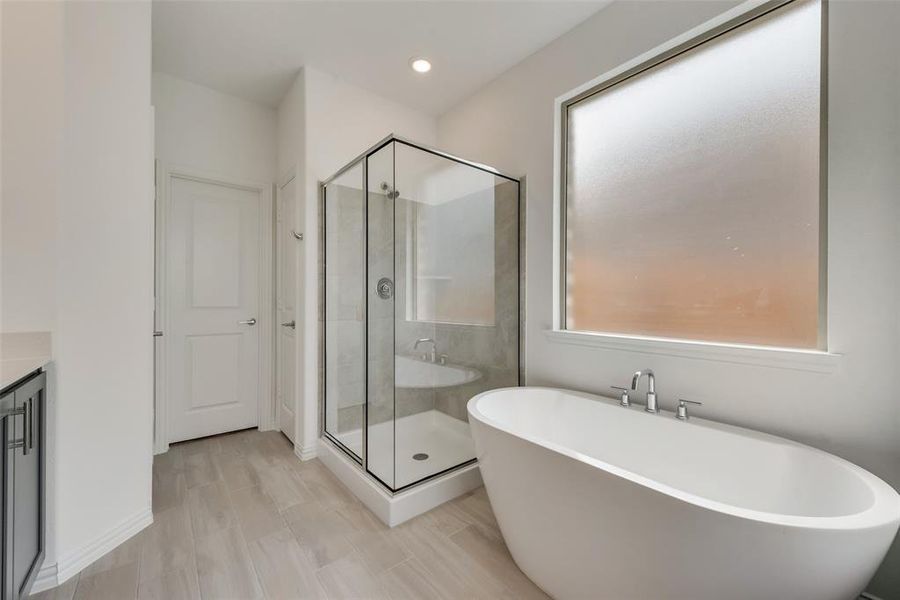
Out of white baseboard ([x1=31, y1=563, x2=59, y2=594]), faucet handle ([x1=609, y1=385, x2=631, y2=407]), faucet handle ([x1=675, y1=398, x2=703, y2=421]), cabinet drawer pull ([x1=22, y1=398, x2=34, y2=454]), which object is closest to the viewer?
cabinet drawer pull ([x1=22, y1=398, x2=34, y2=454])

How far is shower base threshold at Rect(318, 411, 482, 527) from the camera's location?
5.96 feet

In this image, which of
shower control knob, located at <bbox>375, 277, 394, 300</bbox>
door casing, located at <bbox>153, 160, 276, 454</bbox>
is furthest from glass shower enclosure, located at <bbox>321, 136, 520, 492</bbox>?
door casing, located at <bbox>153, 160, 276, 454</bbox>

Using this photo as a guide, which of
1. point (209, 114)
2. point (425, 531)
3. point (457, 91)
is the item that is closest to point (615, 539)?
point (425, 531)

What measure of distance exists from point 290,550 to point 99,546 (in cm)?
77

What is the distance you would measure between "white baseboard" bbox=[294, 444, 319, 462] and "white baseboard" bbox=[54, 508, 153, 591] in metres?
0.85

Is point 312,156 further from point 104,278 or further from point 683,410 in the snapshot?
point 683,410

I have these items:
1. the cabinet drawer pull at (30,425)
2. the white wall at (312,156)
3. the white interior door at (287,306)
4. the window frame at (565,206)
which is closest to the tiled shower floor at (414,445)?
the white wall at (312,156)

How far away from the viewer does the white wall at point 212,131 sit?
8.52ft

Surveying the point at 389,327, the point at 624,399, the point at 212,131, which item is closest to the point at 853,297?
the point at 624,399

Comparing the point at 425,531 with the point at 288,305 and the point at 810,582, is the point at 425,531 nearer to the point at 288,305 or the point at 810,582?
the point at 810,582

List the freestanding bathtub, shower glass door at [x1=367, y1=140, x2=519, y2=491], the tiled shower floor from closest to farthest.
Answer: the freestanding bathtub, the tiled shower floor, shower glass door at [x1=367, y1=140, x2=519, y2=491]

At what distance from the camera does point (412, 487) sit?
190 cm

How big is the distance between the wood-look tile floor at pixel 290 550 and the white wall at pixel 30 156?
104 centimetres

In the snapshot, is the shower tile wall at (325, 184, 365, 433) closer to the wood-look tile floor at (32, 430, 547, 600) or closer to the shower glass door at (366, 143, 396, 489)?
the shower glass door at (366, 143, 396, 489)
